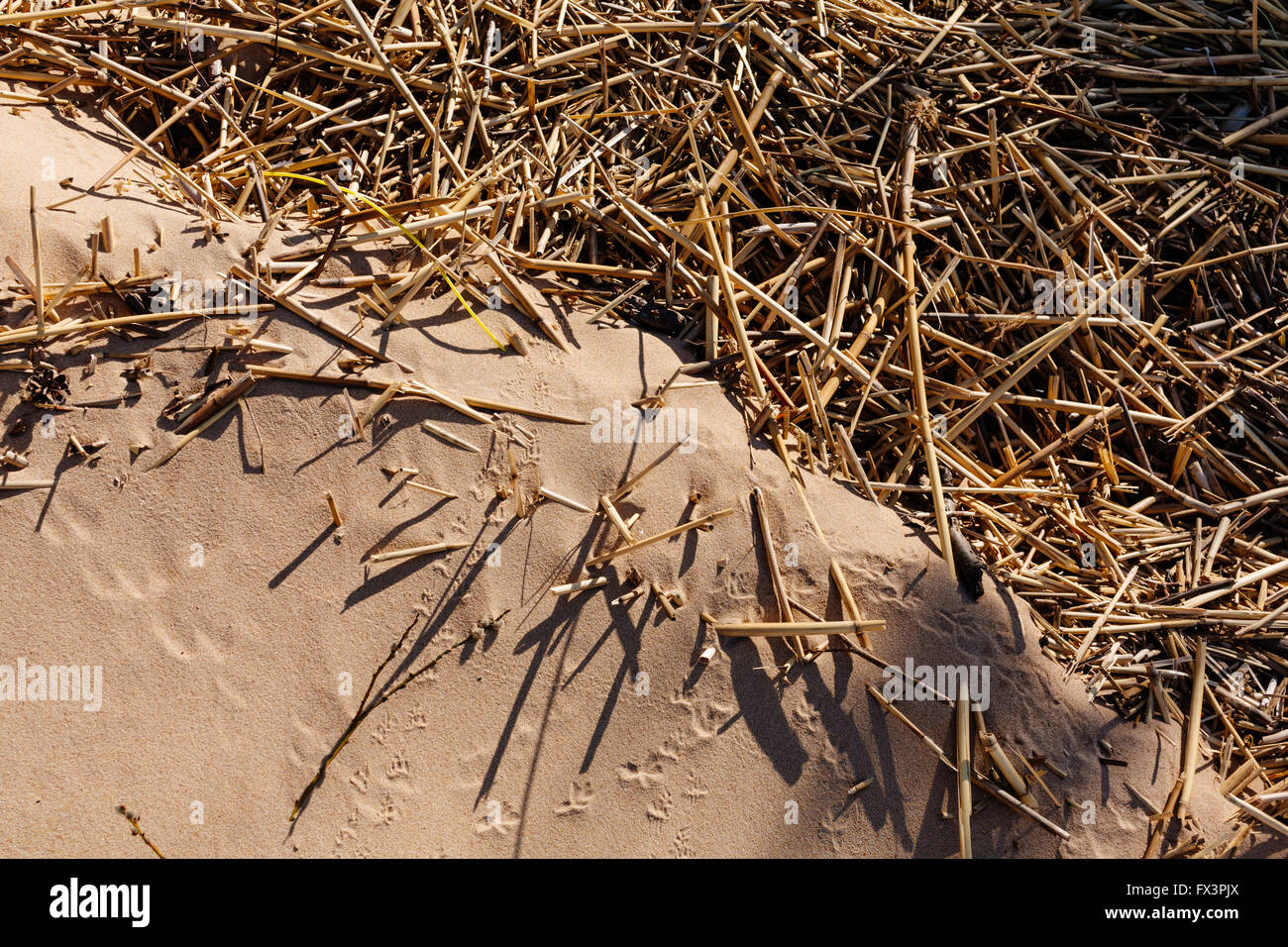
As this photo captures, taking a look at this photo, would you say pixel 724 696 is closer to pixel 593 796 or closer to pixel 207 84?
pixel 593 796

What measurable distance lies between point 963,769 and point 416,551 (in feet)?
5.58

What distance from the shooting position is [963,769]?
2504 mm

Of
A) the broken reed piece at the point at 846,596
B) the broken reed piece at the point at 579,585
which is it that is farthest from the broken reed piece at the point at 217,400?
the broken reed piece at the point at 846,596

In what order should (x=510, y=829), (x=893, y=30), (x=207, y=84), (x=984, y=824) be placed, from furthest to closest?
(x=893, y=30), (x=207, y=84), (x=984, y=824), (x=510, y=829)

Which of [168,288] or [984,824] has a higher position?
[168,288]

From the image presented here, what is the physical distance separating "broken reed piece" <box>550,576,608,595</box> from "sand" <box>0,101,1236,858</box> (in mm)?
37

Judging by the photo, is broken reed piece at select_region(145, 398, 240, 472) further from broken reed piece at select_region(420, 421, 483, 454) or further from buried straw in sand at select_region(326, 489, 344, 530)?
broken reed piece at select_region(420, 421, 483, 454)

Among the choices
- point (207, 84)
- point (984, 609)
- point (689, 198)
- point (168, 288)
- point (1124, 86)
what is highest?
point (1124, 86)

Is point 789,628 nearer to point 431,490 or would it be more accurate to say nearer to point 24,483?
point 431,490

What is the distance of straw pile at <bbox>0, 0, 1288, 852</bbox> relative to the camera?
2.82 m

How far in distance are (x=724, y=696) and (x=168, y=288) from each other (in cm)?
206

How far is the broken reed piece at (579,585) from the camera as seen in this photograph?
2.49 metres

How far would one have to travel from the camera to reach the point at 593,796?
94.7 inches

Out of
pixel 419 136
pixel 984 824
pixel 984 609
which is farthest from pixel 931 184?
pixel 984 824
